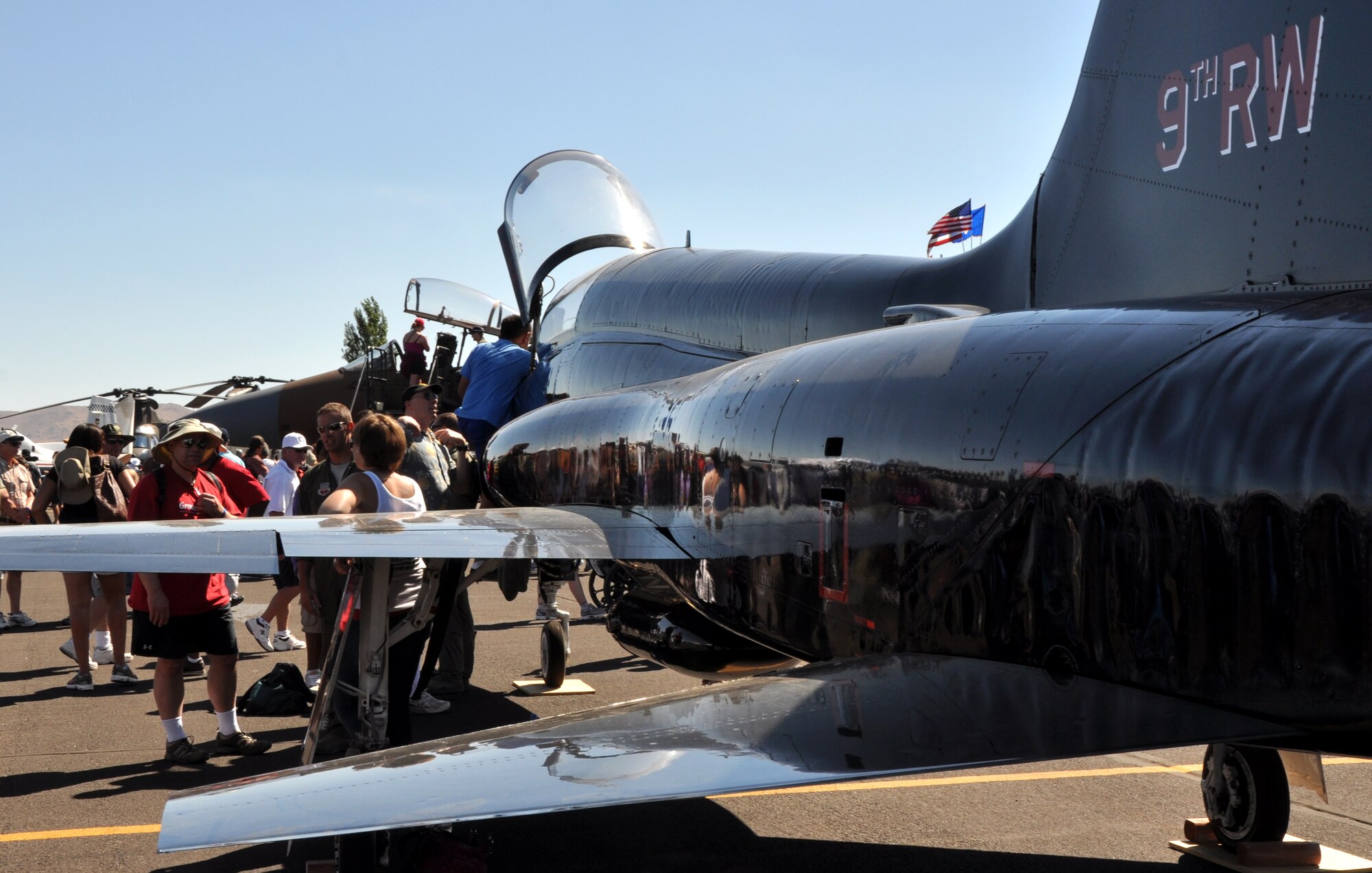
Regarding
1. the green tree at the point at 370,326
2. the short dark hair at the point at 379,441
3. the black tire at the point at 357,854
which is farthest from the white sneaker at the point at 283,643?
the green tree at the point at 370,326

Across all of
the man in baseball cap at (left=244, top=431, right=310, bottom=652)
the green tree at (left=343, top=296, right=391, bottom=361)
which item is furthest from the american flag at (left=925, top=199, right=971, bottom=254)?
the green tree at (left=343, top=296, right=391, bottom=361)

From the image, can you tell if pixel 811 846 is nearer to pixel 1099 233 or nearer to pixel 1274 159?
pixel 1099 233

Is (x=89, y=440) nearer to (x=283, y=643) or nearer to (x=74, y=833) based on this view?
(x=283, y=643)

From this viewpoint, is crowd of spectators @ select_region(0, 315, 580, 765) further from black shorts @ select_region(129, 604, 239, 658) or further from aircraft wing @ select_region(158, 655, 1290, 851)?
aircraft wing @ select_region(158, 655, 1290, 851)

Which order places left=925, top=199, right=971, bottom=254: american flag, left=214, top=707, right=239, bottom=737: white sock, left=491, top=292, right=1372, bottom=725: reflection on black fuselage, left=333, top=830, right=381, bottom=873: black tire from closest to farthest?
left=491, top=292, right=1372, bottom=725: reflection on black fuselage < left=333, top=830, right=381, bottom=873: black tire < left=214, top=707, right=239, bottom=737: white sock < left=925, top=199, right=971, bottom=254: american flag

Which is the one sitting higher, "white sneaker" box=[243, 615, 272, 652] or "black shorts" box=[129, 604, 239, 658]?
"black shorts" box=[129, 604, 239, 658]

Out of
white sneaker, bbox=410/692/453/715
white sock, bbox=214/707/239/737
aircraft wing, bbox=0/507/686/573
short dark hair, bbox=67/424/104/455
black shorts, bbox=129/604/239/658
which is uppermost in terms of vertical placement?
short dark hair, bbox=67/424/104/455

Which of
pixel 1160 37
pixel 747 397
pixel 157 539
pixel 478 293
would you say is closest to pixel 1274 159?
pixel 1160 37

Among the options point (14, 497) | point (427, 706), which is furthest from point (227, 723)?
point (14, 497)

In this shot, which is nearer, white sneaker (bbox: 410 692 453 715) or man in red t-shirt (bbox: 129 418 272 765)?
man in red t-shirt (bbox: 129 418 272 765)

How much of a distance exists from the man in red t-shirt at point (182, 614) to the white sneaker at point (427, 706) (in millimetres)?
942

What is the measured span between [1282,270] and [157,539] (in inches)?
162

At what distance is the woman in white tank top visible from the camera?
4.65 meters

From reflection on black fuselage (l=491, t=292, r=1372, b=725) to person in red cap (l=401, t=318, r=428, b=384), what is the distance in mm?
9165
